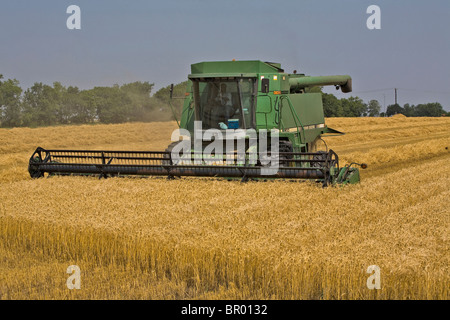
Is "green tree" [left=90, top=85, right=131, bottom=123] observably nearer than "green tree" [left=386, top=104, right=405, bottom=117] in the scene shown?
Yes

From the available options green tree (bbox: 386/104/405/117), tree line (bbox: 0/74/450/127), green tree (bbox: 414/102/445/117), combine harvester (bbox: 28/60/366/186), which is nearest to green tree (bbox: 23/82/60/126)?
tree line (bbox: 0/74/450/127)

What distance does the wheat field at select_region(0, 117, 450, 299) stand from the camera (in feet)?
12.5

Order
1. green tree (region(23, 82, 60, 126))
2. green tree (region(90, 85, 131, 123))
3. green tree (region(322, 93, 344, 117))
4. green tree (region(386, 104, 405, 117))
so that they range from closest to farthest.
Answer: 1. green tree (region(90, 85, 131, 123))
2. green tree (region(23, 82, 60, 126))
3. green tree (region(322, 93, 344, 117))
4. green tree (region(386, 104, 405, 117))

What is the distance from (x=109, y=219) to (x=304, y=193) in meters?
2.41

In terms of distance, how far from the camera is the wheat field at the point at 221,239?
12.5ft

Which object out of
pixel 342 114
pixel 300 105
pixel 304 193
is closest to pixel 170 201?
pixel 304 193
